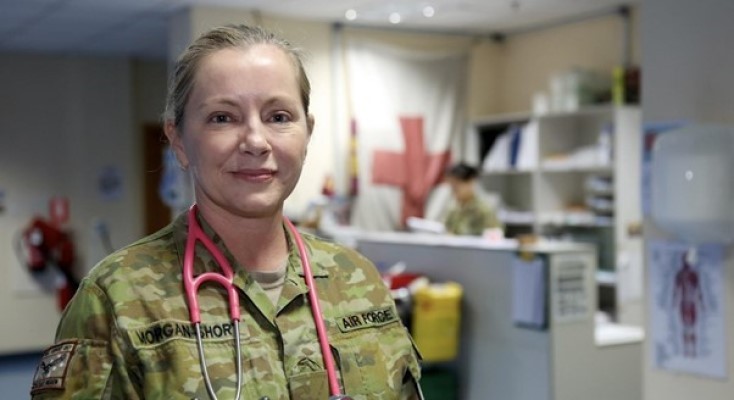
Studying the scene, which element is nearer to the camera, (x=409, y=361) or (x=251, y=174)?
(x=251, y=174)

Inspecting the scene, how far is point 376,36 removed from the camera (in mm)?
6879

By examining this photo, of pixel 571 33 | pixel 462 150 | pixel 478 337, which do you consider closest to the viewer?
pixel 478 337

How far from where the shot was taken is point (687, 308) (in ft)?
10.5

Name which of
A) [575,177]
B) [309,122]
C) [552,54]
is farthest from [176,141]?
[552,54]

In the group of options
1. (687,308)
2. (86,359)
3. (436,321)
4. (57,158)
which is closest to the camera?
(86,359)

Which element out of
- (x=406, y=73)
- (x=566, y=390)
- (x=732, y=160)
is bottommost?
(x=566, y=390)

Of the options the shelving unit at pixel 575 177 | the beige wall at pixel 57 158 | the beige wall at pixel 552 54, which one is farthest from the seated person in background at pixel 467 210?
the beige wall at pixel 57 158

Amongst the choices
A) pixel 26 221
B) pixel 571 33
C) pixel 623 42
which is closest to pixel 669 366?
pixel 623 42

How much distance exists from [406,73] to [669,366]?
4.16m

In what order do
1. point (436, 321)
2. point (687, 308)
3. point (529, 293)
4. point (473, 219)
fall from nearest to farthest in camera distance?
point (687, 308)
point (529, 293)
point (436, 321)
point (473, 219)

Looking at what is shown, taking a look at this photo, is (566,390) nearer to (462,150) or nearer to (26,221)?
(462,150)

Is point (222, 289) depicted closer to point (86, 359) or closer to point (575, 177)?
point (86, 359)

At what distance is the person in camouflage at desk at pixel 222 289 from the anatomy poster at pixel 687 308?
2.08 m

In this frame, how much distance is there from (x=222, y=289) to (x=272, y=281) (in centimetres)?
9
